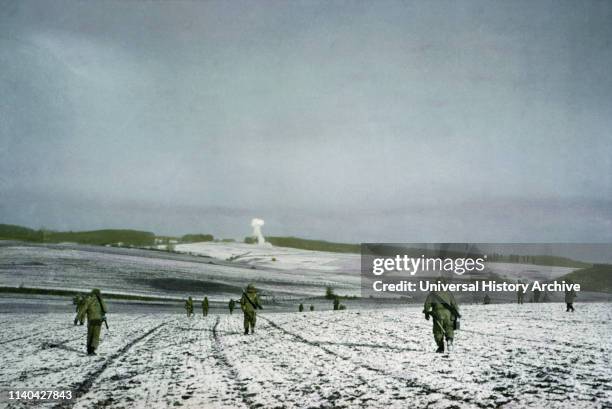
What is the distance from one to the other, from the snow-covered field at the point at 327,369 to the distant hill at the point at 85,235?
281 ft

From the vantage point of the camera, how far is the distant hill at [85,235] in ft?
297

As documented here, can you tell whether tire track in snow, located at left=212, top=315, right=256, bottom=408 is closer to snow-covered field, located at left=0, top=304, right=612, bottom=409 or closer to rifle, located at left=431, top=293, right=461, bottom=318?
snow-covered field, located at left=0, top=304, right=612, bottom=409

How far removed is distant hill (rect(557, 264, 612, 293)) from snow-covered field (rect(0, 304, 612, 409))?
162ft

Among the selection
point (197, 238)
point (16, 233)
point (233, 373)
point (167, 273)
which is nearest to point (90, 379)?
point (233, 373)

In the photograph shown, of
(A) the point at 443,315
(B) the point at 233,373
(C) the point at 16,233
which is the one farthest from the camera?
(C) the point at 16,233

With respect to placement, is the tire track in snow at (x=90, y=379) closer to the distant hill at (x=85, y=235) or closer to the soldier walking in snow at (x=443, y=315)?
the soldier walking in snow at (x=443, y=315)

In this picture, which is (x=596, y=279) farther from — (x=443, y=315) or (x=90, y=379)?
(x=90, y=379)

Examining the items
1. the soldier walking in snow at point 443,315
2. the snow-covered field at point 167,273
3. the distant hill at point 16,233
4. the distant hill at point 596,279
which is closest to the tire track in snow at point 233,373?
the soldier walking in snow at point 443,315

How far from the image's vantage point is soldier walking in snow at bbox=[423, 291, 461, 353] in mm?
11744

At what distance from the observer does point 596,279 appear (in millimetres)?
60844

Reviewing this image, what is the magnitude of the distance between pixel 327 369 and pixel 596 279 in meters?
64.7

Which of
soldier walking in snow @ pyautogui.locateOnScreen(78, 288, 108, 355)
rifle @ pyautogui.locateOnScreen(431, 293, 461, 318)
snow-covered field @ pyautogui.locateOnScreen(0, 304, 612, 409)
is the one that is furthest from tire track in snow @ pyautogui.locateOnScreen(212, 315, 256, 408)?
rifle @ pyautogui.locateOnScreen(431, 293, 461, 318)

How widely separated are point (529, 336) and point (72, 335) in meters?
17.0

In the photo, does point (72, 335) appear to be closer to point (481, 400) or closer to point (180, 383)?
point (180, 383)
